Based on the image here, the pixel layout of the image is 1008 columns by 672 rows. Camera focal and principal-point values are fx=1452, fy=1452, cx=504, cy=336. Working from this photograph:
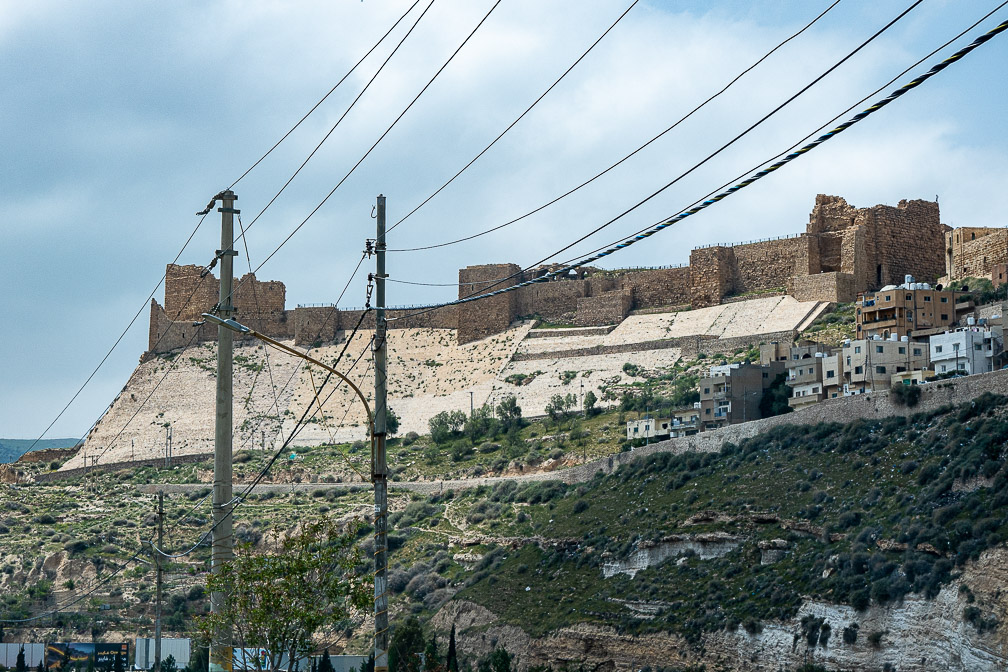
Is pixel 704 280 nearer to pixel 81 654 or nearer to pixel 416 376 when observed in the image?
pixel 416 376

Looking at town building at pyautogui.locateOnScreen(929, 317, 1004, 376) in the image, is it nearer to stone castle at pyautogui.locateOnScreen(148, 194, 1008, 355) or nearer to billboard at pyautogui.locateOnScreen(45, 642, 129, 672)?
stone castle at pyautogui.locateOnScreen(148, 194, 1008, 355)

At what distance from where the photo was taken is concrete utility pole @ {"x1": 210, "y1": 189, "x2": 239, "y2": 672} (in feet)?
65.8

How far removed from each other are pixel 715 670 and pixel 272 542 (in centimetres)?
2594

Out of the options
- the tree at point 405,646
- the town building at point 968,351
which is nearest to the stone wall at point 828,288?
the town building at point 968,351

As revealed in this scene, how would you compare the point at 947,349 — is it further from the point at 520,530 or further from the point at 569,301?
the point at 569,301

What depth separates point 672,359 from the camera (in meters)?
72.2

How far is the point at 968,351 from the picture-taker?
4875cm

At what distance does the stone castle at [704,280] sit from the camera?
71.6 metres

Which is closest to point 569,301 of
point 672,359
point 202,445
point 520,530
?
point 672,359

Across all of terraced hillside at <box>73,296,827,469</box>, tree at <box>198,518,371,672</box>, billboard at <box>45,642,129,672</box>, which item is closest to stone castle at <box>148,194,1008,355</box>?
terraced hillside at <box>73,296,827,469</box>

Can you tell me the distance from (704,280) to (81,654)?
1600 inches

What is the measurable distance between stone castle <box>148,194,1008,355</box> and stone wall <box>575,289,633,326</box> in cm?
8

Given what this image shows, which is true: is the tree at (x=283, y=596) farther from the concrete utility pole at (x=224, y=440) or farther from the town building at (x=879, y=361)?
the town building at (x=879, y=361)

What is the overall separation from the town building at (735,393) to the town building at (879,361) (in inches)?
183
